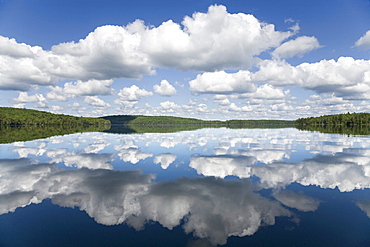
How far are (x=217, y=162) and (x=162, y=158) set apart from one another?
698 cm

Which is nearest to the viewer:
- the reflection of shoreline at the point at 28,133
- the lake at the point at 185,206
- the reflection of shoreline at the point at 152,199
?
the lake at the point at 185,206

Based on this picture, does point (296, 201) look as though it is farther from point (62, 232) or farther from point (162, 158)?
point (162, 158)

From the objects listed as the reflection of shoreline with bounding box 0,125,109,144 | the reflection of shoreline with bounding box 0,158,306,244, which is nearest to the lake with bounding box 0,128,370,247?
the reflection of shoreline with bounding box 0,158,306,244

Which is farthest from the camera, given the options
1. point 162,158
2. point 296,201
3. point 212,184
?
point 162,158

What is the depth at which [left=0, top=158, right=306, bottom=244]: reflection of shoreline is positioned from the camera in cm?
1091

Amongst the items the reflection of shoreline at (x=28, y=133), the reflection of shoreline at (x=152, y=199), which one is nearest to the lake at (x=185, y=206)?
the reflection of shoreline at (x=152, y=199)

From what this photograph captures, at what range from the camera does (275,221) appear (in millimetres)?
10969

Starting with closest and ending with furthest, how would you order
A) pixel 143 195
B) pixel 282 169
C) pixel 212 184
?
pixel 143 195
pixel 212 184
pixel 282 169

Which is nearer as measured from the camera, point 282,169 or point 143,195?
point 143,195

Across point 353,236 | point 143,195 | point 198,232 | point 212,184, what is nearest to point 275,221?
point 353,236

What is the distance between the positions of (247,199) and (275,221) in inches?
123

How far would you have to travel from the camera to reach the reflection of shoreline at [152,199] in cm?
1091

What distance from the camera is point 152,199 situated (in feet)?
45.9

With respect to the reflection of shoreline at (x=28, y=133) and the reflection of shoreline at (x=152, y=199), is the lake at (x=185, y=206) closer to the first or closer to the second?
the reflection of shoreline at (x=152, y=199)
